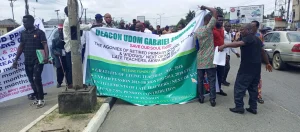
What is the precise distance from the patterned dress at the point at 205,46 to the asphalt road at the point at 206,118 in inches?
36.4

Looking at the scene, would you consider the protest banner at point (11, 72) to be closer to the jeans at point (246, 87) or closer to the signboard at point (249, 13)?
the jeans at point (246, 87)

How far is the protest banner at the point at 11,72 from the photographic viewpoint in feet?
19.5

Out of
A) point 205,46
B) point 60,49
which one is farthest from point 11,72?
point 205,46

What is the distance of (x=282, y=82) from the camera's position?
7844mm

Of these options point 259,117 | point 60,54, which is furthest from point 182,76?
point 60,54

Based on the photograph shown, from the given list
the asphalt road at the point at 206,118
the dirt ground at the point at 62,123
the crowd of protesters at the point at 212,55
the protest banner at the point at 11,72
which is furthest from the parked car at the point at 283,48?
the protest banner at the point at 11,72

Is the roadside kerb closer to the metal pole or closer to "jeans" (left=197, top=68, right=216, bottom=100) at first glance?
the metal pole

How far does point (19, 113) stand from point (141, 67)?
2.75 metres

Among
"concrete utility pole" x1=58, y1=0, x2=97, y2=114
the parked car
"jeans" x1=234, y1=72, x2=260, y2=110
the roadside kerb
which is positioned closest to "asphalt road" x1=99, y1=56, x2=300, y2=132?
the roadside kerb

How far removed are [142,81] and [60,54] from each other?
102 inches

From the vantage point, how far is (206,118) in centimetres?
479

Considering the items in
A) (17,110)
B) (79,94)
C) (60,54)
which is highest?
(60,54)

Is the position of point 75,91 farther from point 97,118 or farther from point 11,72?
point 11,72

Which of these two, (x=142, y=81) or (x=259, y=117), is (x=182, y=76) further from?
(x=259, y=117)
